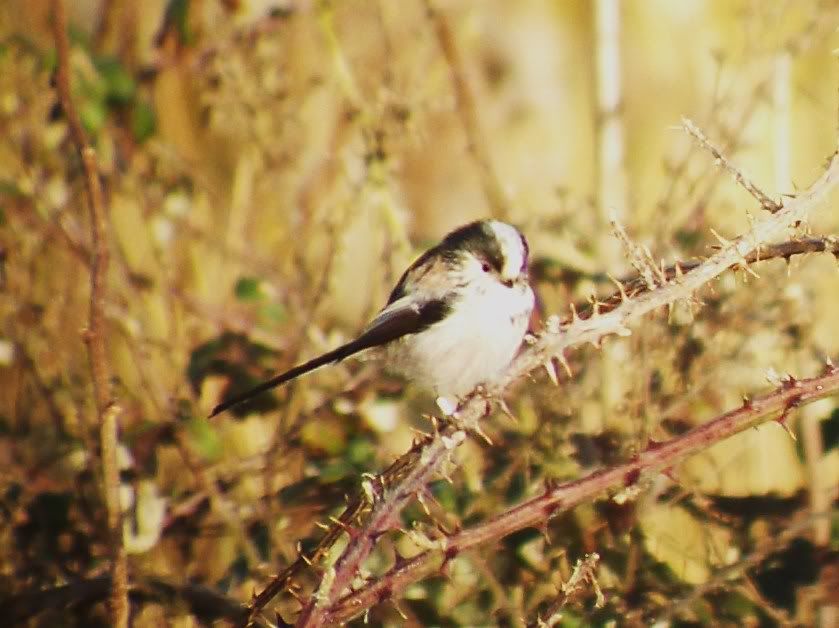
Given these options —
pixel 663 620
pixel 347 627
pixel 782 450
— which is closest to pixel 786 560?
pixel 663 620

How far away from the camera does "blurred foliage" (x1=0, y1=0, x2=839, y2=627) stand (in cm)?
317

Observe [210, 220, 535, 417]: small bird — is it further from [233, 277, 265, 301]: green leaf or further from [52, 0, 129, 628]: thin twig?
[52, 0, 129, 628]: thin twig

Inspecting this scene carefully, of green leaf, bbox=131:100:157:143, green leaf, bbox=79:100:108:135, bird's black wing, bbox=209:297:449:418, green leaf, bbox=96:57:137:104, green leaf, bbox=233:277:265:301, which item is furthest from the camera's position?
green leaf, bbox=131:100:157:143

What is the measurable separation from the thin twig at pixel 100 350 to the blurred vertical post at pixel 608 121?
2796mm

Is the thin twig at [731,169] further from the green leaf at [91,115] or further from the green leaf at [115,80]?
the green leaf at [115,80]

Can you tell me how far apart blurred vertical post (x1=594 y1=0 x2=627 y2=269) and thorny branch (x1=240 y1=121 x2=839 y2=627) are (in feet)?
9.78

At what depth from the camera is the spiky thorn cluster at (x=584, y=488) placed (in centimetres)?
198

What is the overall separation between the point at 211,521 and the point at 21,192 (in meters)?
1.54

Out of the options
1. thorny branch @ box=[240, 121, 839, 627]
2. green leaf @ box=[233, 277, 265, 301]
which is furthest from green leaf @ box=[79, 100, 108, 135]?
thorny branch @ box=[240, 121, 839, 627]

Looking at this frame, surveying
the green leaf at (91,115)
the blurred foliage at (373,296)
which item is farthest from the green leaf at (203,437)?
the green leaf at (91,115)

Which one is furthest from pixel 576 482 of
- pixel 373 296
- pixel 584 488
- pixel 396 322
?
pixel 373 296

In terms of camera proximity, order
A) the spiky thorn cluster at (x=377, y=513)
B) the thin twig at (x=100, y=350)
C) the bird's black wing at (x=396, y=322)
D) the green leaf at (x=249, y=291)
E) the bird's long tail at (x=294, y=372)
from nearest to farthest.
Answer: the spiky thorn cluster at (x=377, y=513) → the thin twig at (x=100, y=350) → the bird's long tail at (x=294, y=372) → the bird's black wing at (x=396, y=322) → the green leaf at (x=249, y=291)

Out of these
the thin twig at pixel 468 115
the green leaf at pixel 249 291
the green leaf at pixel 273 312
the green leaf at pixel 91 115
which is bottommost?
the green leaf at pixel 273 312

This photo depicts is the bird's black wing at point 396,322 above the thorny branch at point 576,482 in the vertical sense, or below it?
above
